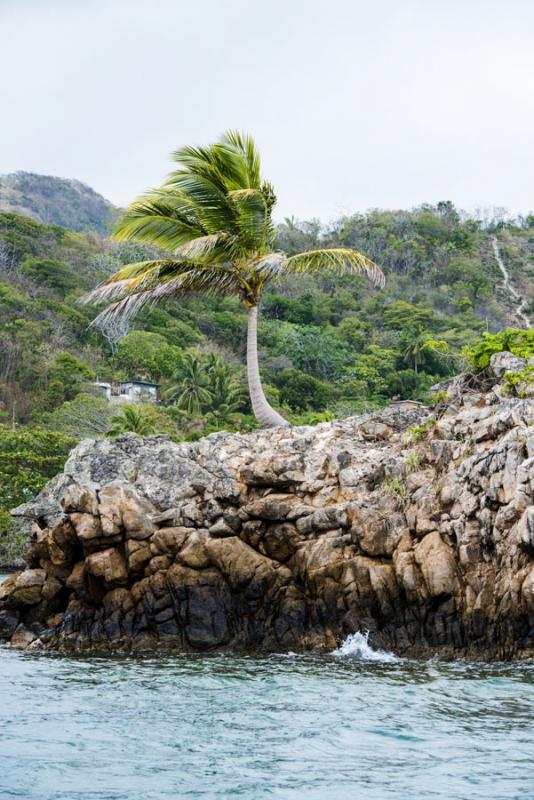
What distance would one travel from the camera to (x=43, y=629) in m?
13.7

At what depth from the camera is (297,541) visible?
13055 mm

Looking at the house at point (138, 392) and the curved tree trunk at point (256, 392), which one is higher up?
the house at point (138, 392)

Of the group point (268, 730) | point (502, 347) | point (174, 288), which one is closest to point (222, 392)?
point (174, 288)

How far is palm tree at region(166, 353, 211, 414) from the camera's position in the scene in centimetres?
5100

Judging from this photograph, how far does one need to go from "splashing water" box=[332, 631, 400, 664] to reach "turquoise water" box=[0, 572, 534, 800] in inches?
3.6

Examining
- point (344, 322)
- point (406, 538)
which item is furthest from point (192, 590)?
point (344, 322)

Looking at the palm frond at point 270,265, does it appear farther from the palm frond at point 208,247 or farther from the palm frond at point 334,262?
the palm frond at point 208,247

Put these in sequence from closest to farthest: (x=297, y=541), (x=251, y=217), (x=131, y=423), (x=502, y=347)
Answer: (x=297, y=541) → (x=502, y=347) → (x=251, y=217) → (x=131, y=423)

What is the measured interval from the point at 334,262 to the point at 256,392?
2.83 meters

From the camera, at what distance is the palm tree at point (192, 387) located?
51.0 metres

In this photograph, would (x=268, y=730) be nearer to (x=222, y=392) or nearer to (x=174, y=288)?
(x=174, y=288)

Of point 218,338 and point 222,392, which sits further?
point 218,338

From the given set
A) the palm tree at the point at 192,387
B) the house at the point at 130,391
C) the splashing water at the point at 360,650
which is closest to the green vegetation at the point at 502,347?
the splashing water at the point at 360,650

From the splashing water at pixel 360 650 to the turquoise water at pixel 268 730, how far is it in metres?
0.09
